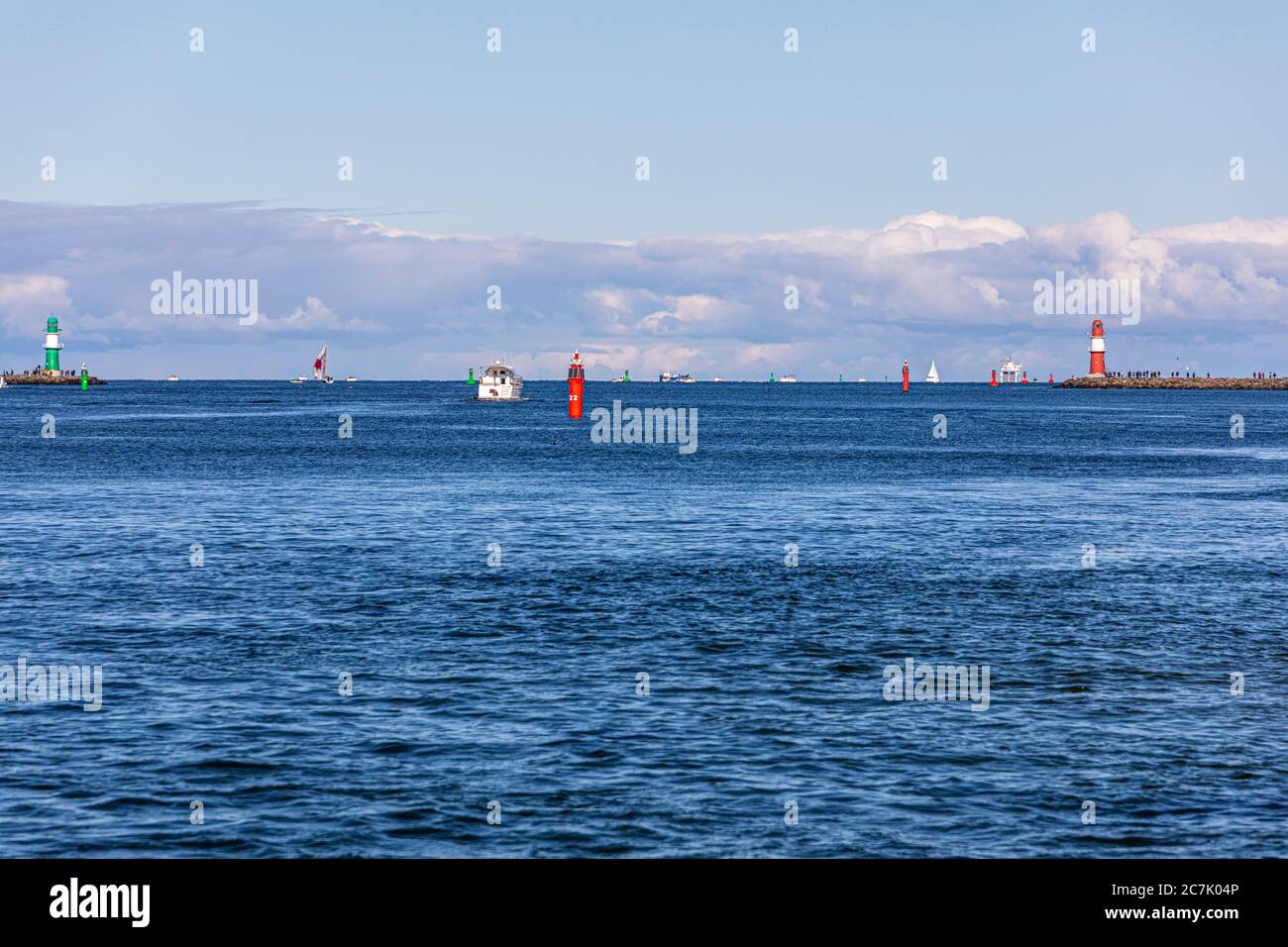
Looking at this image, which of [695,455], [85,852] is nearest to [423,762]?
[85,852]

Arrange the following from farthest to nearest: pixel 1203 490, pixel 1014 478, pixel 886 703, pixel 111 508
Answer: pixel 1014 478 → pixel 1203 490 → pixel 111 508 → pixel 886 703

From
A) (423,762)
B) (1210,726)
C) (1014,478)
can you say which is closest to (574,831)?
(423,762)

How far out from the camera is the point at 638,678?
29.2 meters

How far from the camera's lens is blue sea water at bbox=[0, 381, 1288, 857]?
20.1 metres

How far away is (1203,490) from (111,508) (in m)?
61.5

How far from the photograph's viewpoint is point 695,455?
378 feet

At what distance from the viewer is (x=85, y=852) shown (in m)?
18.5

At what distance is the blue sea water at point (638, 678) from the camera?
20.1m

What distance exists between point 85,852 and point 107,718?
7.49 metres
